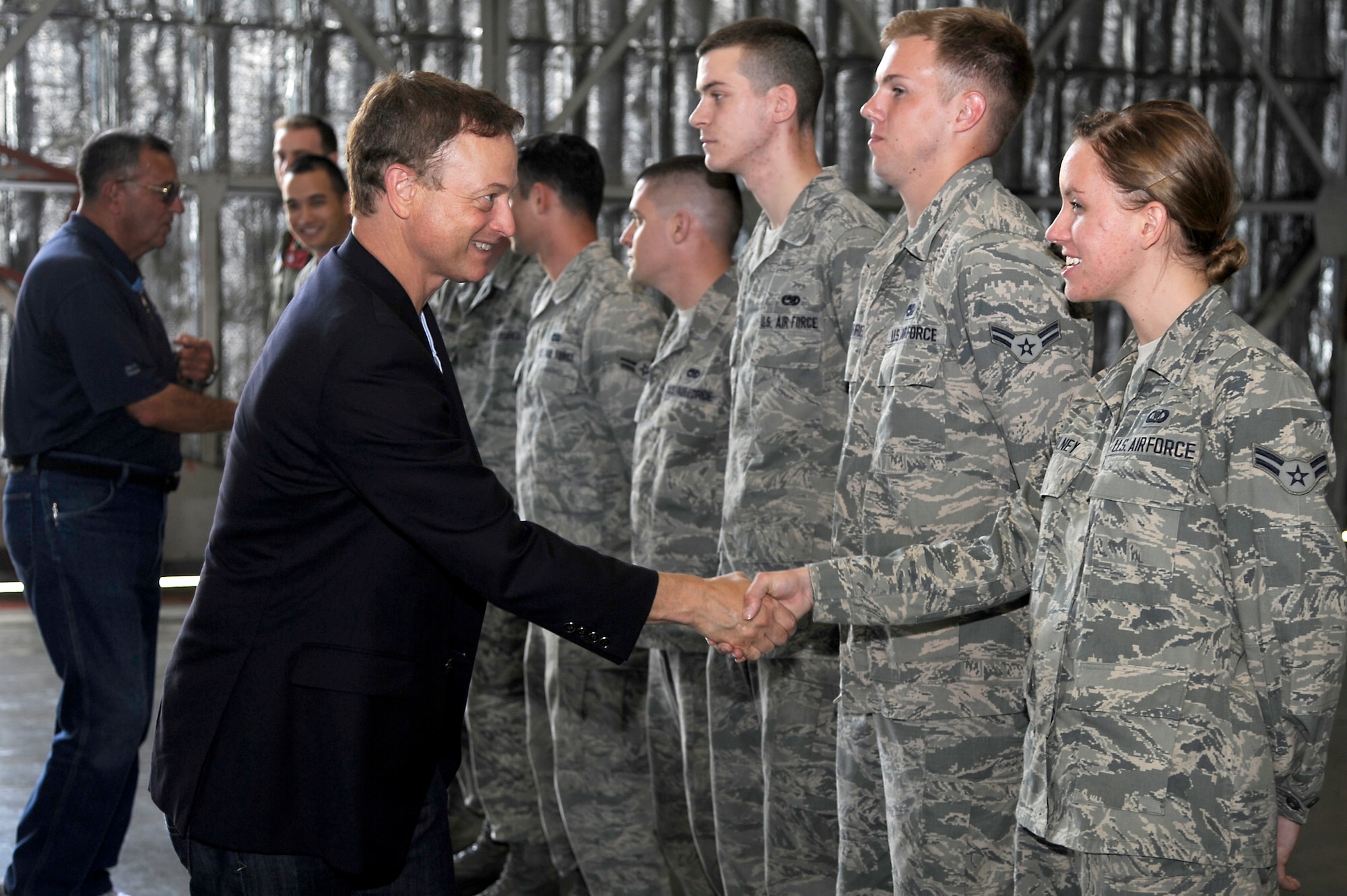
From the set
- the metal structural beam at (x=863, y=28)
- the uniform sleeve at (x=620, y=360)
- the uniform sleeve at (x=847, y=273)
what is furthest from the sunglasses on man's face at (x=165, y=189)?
the metal structural beam at (x=863, y=28)

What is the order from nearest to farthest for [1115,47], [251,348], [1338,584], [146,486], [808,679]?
[1338,584] < [808,679] < [146,486] < [251,348] < [1115,47]

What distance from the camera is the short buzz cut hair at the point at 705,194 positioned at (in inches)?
122

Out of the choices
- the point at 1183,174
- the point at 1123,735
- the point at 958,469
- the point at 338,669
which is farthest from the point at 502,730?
the point at 1183,174

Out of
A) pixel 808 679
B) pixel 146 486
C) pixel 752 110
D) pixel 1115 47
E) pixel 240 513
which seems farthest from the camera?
pixel 1115 47

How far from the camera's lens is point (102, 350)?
3.09 metres

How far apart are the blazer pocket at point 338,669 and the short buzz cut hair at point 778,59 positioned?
61.1 inches

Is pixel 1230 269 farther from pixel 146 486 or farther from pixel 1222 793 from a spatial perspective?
pixel 146 486

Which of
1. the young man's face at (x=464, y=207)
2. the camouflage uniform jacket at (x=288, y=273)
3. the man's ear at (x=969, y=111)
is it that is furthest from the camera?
the camouflage uniform jacket at (x=288, y=273)

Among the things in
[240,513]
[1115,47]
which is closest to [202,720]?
[240,513]

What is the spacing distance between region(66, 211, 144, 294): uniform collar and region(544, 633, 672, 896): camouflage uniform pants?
1407 millimetres

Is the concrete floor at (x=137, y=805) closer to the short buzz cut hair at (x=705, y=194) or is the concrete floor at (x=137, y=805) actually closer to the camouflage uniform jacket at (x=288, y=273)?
the camouflage uniform jacket at (x=288, y=273)

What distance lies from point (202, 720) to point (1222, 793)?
1252mm

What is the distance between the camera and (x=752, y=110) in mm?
2693

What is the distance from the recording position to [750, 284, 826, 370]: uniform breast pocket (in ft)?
8.23
